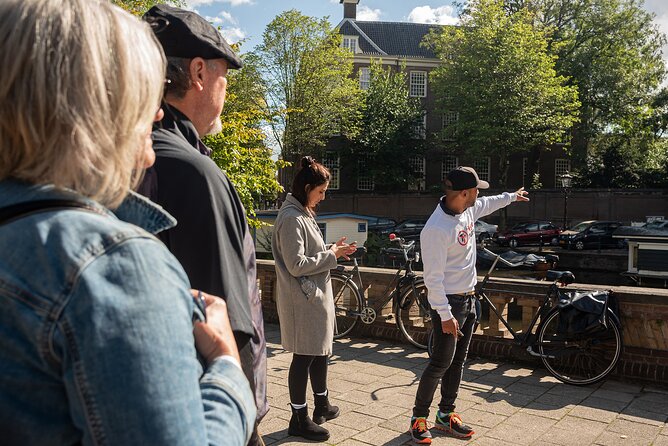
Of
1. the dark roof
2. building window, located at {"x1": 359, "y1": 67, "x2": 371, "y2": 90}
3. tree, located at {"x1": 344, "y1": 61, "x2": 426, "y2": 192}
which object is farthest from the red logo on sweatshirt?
the dark roof

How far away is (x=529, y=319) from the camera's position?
7.10 meters

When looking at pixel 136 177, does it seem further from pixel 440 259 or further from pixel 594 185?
pixel 594 185

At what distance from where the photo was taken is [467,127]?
133 feet

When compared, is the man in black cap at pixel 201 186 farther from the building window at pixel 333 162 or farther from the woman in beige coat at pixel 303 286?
the building window at pixel 333 162

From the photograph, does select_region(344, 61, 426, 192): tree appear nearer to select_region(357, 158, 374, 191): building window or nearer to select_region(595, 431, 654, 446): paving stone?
select_region(357, 158, 374, 191): building window

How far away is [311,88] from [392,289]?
114 ft

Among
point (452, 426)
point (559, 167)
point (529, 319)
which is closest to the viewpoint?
point (452, 426)

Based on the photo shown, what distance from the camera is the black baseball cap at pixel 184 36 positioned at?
1990 mm

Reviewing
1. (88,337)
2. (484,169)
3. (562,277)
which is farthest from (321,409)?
(484,169)

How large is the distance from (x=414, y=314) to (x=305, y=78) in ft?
114

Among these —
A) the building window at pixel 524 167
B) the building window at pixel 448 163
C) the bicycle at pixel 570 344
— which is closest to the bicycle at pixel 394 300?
the bicycle at pixel 570 344

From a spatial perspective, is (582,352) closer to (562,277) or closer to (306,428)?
(562,277)


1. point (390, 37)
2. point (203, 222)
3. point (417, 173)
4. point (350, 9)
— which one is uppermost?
point (350, 9)

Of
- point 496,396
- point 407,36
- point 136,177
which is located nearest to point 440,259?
point 496,396
